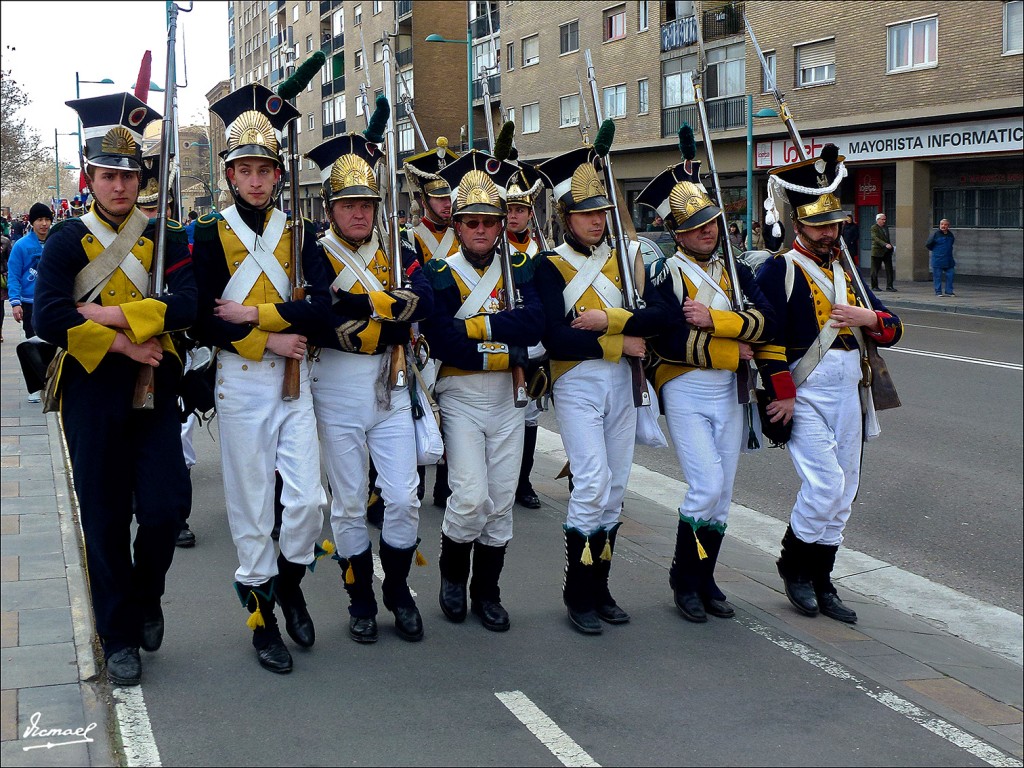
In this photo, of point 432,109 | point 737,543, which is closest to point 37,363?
point 737,543

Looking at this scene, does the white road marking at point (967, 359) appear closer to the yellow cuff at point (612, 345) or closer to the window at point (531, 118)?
the yellow cuff at point (612, 345)

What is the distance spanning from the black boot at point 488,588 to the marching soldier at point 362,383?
1.19 feet

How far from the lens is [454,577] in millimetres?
5723

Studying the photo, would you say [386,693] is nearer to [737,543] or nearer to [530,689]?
[530,689]

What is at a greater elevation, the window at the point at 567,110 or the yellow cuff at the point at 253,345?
the window at the point at 567,110

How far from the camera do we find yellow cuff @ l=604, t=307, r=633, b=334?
5.39 metres

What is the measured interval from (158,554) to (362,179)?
180 centimetres

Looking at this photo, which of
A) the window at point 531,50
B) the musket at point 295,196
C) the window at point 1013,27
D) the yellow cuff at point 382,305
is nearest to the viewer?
the musket at point 295,196

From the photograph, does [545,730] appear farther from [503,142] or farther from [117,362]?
[503,142]

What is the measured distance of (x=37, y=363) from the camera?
4.87 meters

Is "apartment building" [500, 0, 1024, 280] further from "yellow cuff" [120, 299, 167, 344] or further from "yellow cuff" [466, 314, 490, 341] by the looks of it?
"yellow cuff" [120, 299, 167, 344]

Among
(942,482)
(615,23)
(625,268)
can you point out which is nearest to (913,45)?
(615,23)

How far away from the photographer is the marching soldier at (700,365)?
18.2 feet

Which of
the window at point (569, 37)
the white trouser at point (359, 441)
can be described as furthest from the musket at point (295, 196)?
the window at point (569, 37)
